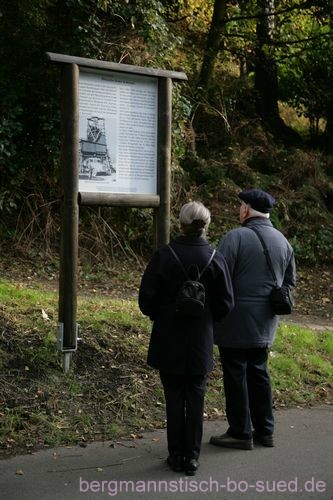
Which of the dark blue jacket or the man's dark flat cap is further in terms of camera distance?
the man's dark flat cap

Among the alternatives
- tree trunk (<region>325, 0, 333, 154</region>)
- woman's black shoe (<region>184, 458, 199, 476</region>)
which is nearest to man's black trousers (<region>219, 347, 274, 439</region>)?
woman's black shoe (<region>184, 458, 199, 476</region>)

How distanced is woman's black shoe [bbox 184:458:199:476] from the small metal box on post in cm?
179

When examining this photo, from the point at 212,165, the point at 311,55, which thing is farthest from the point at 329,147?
the point at 212,165

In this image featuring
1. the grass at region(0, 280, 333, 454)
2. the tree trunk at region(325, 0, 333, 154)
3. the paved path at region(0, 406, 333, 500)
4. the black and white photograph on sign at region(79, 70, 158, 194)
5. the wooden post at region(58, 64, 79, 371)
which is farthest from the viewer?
the tree trunk at region(325, 0, 333, 154)

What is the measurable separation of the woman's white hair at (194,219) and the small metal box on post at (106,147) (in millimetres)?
1493

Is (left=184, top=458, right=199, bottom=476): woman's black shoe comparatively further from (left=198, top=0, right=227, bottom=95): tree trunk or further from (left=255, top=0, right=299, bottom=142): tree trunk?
(left=255, top=0, right=299, bottom=142): tree trunk

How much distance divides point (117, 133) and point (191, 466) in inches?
120

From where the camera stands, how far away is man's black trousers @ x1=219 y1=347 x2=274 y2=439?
17.7 ft

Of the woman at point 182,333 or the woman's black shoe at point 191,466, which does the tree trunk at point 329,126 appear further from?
the woman's black shoe at point 191,466

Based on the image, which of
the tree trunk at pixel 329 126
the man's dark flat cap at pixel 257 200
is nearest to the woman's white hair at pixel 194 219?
the man's dark flat cap at pixel 257 200

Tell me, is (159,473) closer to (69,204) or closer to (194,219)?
(194,219)

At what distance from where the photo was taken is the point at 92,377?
6309mm

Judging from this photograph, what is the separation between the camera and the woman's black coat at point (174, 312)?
482cm

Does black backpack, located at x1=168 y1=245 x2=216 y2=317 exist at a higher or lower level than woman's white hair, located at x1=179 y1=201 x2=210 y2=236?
lower
